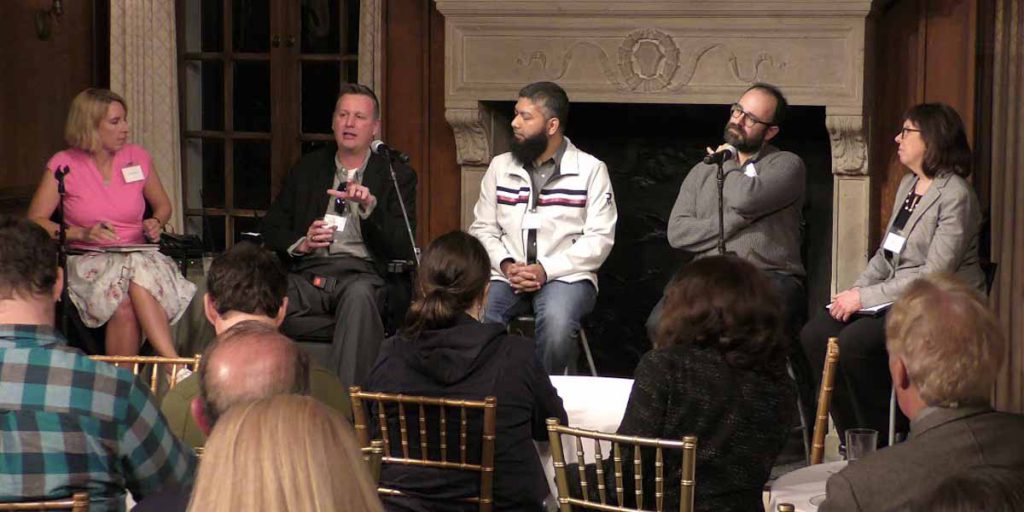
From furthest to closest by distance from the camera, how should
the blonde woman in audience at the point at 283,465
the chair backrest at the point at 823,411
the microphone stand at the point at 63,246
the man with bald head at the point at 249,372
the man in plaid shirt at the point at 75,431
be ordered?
the microphone stand at the point at 63,246, the chair backrest at the point at 823,411, the man in plaid shirt at the point at 75,431, the man with bald head at the point at 249,372, the blonde woman in audience at the point at 283,465

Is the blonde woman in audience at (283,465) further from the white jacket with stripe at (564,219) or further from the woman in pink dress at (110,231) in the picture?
the woman in pink dress at (110,231)

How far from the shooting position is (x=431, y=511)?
3.18m

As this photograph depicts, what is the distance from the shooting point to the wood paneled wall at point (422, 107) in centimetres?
638

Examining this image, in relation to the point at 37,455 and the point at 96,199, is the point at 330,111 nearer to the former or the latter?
the point at 96,199

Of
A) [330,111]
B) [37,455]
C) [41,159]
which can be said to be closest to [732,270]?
[37,455]

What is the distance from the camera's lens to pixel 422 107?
643 centimetres

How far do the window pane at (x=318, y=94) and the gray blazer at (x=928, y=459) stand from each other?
4680 mm

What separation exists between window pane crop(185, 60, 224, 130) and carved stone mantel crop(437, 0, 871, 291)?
1278 millimetres

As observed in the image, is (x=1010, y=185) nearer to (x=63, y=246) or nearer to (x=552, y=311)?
(x=552, y=311)

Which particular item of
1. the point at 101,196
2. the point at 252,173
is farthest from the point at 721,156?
the point at 252,173

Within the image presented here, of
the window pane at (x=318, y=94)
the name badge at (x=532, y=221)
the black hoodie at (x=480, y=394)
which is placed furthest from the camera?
the window pane at (x=318, y=94)

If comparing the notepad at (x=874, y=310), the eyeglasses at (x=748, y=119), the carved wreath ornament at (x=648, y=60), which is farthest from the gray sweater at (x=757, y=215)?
the carved wreath ornament at (x=648, y=60)

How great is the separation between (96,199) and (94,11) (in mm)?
1732

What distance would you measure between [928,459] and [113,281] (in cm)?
369
